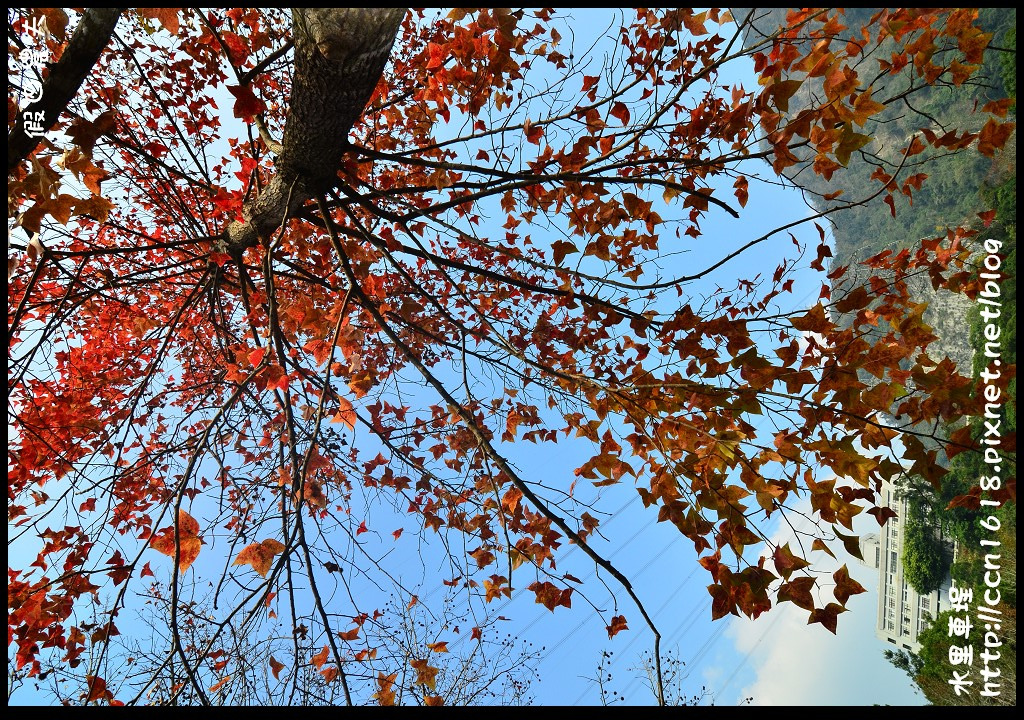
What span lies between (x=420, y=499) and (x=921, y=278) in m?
48.0

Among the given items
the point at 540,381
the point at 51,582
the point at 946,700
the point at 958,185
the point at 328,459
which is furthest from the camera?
the point at 958,185

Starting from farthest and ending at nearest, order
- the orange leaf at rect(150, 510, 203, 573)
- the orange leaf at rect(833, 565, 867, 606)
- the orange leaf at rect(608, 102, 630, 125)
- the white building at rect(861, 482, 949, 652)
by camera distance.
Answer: the white building at rect(861, 482, 949, 652)
the orange leaf at rect(608, 102, 630, 125)
the orange leaf at rect(150, 510, 203, 573)
the orange leaf at rect(833, 565, 867, 606)

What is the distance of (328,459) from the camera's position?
364 centimetres

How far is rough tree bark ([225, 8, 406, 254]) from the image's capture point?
2217mm

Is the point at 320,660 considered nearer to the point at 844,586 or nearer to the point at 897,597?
the point at 844,586

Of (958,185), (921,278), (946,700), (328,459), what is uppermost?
(958,185)

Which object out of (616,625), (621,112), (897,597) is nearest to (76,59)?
(621,112)

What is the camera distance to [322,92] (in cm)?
252

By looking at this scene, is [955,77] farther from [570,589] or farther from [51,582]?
[51,582]

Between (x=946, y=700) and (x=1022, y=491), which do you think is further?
(x=946, y=700)

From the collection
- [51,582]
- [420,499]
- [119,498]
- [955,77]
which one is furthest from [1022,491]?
[119,498]

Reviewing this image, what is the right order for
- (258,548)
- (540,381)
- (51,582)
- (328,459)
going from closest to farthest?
Answer: (258,548) < (51,582) < (540,381) < (328,459)

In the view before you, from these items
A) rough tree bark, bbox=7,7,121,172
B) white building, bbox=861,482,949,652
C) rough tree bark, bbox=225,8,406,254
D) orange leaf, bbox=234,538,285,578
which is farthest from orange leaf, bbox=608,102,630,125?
white building, bbox=861,482,949,652

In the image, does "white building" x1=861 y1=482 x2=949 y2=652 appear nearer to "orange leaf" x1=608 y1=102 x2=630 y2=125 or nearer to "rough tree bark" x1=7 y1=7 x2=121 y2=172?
"orange leaf" x1=608 y1=102 x2=630 y2=125
